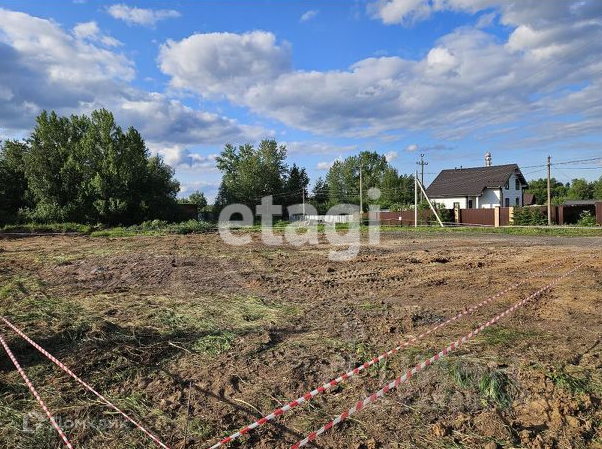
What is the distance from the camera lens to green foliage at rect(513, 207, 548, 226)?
99.6 ft

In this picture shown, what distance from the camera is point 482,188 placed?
41344 millimetres

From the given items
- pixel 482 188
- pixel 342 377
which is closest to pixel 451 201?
pixel 482 188

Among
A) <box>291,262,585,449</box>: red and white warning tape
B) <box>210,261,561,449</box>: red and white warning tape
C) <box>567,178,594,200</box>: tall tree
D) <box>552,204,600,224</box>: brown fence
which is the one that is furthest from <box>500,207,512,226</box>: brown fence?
<box>567,178,594,200</box>: tall tree

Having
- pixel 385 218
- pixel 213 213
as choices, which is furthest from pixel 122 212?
pixel 385 218

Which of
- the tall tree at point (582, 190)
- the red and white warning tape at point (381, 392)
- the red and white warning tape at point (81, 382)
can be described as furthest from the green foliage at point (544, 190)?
the red and white warning tape at point (81, 382)

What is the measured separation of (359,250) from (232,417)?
1281 cm

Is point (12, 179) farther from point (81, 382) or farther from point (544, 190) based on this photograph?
point (544, 190)

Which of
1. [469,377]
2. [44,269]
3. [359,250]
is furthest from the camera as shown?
[359,250]

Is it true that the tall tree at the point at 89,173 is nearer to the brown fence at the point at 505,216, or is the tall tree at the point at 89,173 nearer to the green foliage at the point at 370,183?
the green foliage at the point at 370,183

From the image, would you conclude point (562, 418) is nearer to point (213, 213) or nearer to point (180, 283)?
point (180, 283)

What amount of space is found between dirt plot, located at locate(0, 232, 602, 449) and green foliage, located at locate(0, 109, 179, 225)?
102 feet

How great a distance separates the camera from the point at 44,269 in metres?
11.5

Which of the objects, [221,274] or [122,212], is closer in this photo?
[221,274]

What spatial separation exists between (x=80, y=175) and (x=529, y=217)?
3958cm
